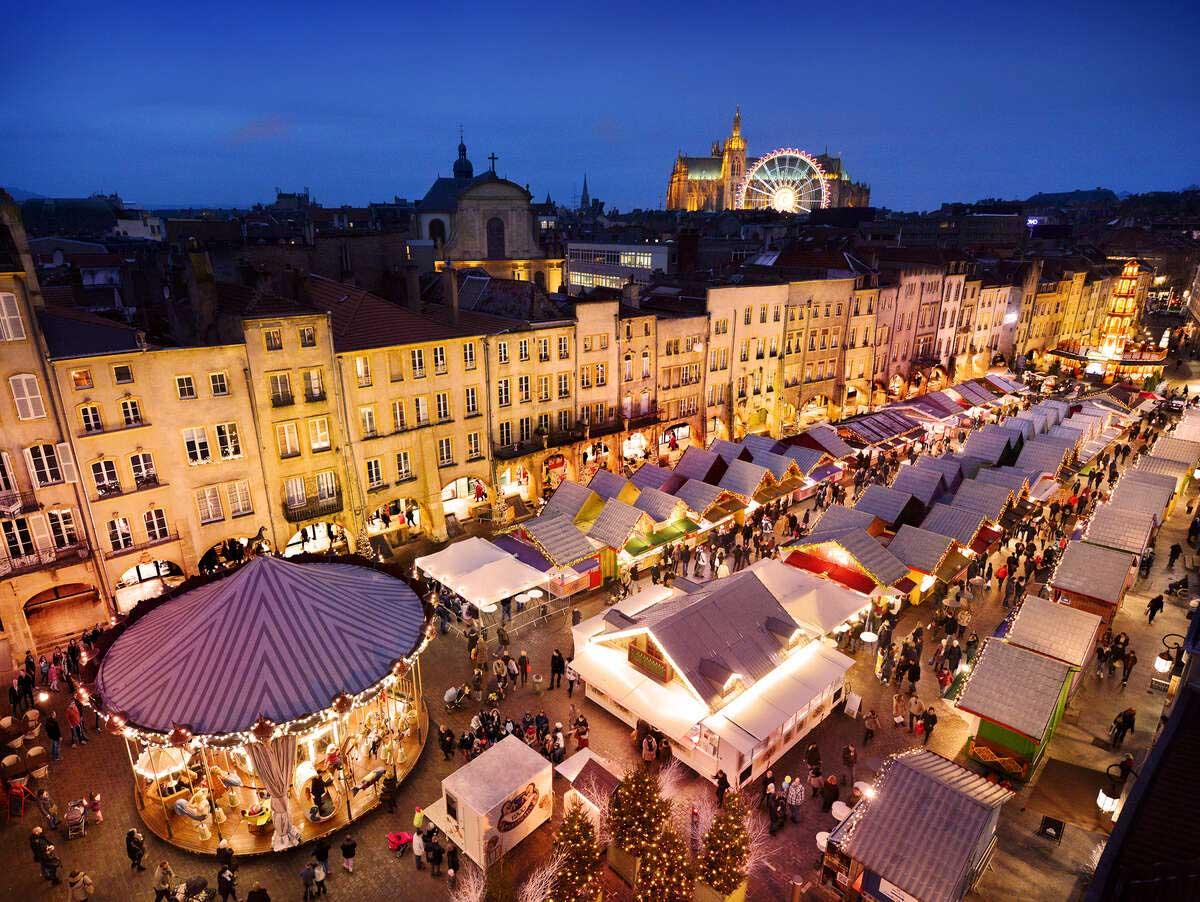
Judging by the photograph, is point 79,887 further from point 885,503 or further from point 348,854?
point 885,503

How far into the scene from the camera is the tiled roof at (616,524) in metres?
30.0

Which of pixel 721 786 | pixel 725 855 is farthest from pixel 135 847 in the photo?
pixel 721 786

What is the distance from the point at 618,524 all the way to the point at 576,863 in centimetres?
1664

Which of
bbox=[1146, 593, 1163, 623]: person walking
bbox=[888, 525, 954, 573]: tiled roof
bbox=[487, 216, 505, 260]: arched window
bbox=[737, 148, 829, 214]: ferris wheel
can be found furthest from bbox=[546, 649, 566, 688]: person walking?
bbox=[737, 148, 829, 214]: ferris wheel

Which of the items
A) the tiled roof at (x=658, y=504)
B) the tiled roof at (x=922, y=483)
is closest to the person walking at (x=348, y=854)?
the tiled roof at (x=658, y=504)

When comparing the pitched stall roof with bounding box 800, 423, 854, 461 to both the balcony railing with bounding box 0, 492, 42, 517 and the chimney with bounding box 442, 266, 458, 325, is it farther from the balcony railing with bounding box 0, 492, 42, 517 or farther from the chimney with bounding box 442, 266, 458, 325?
the balcony railing with bounding box 0, 492, 42, 517

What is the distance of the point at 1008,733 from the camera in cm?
1984

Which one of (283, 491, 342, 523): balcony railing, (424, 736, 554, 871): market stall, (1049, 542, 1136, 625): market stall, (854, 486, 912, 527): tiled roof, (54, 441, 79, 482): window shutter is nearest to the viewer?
(424, 736, 554, 871): market stall

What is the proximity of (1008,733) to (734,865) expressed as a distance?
10.0 meters

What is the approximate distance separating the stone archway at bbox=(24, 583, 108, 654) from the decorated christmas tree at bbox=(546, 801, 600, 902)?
859 inches

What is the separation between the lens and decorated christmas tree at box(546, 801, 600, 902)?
48.0 feet

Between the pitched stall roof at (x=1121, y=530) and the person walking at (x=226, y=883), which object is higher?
the pitched stall roof at (x=1121, y=530)

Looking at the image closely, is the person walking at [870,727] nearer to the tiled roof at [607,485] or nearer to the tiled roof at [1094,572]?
the tiled roof at [1094,572]

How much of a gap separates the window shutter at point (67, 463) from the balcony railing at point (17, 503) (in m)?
1.20
